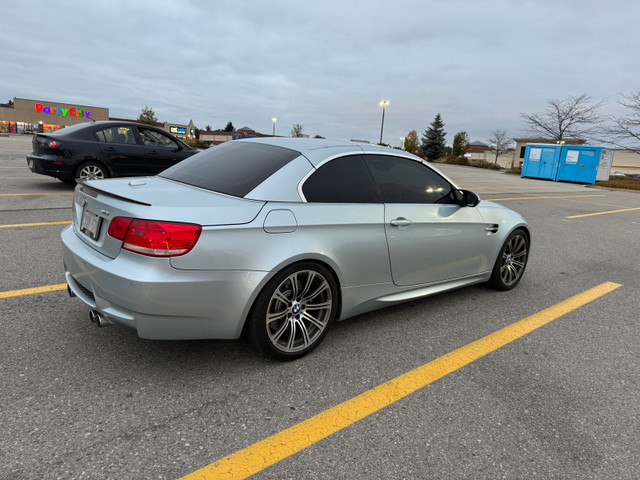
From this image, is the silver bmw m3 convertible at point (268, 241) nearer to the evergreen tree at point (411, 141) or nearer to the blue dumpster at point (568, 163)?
the blue dumpster at point (568, 163)

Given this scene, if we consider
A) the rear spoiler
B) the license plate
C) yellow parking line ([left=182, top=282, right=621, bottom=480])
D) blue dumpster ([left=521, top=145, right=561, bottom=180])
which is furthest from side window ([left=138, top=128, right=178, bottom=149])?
blue dumpster ([left=521, top=145, right=561, bottom=180])

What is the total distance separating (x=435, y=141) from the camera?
66.2m

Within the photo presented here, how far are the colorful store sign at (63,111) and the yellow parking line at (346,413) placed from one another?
78500 mm

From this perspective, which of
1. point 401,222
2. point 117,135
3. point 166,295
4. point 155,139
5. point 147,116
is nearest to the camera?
point 166,295

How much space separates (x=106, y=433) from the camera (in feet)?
6.72

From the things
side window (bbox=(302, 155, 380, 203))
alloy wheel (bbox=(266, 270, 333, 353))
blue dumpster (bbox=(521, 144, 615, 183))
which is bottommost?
alloy wheel (bbox=(266, 270, 333, 353))

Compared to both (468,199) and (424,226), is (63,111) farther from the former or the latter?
(424,226)

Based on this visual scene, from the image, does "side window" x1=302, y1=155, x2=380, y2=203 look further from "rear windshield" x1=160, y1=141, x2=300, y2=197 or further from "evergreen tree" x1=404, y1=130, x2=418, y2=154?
"evergreen tree" x1=404, y1=130, x2=418, y2=154

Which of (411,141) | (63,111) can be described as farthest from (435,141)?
(63,111)

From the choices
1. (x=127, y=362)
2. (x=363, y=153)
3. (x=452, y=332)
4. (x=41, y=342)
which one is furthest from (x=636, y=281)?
(x=41, y=342)

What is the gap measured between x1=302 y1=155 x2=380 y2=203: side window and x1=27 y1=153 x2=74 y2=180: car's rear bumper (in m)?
7.09

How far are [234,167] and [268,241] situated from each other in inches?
34.2

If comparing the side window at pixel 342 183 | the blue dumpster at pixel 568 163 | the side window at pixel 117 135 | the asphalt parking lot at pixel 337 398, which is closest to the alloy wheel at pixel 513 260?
the asphalt parking lot at pixel 337 398

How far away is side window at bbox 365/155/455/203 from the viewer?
3314 mm
